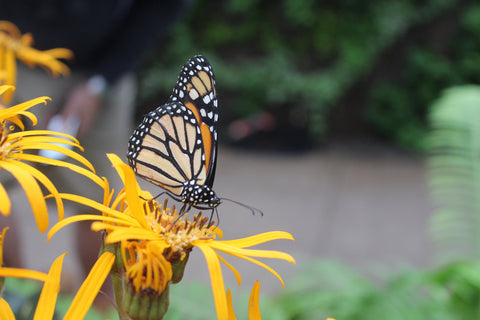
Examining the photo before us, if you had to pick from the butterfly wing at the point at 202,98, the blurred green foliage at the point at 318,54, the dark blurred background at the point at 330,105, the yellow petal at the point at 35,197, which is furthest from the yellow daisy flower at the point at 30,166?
the blurred green foliage at the point at 318,54

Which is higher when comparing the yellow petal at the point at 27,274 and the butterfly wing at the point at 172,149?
the butterfly wing at the point at 172,149

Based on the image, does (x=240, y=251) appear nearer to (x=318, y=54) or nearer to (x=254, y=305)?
(x=254, y=305)

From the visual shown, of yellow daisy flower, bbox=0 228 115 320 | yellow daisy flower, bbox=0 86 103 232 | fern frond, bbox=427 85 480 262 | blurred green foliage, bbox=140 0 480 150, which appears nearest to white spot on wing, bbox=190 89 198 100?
yellow daisy flower, bbox=0 86 103 232

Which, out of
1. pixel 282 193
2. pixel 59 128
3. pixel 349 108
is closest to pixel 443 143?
pixel 59 128

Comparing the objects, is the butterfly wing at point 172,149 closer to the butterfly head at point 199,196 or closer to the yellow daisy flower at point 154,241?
the butterfly head at point 199,196

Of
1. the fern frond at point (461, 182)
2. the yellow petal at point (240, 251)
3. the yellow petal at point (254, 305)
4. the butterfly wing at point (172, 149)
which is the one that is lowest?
the yellow petal at point (254, 305)

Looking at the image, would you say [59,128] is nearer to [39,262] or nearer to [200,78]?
[200,78]

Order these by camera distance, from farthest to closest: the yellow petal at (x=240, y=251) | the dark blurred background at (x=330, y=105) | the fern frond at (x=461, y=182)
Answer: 1. the dark blurred background at (x=330, y=105)
2. the fern frond at (x=461, y=182)
3. the yellow petal at (x=240, y=251)
